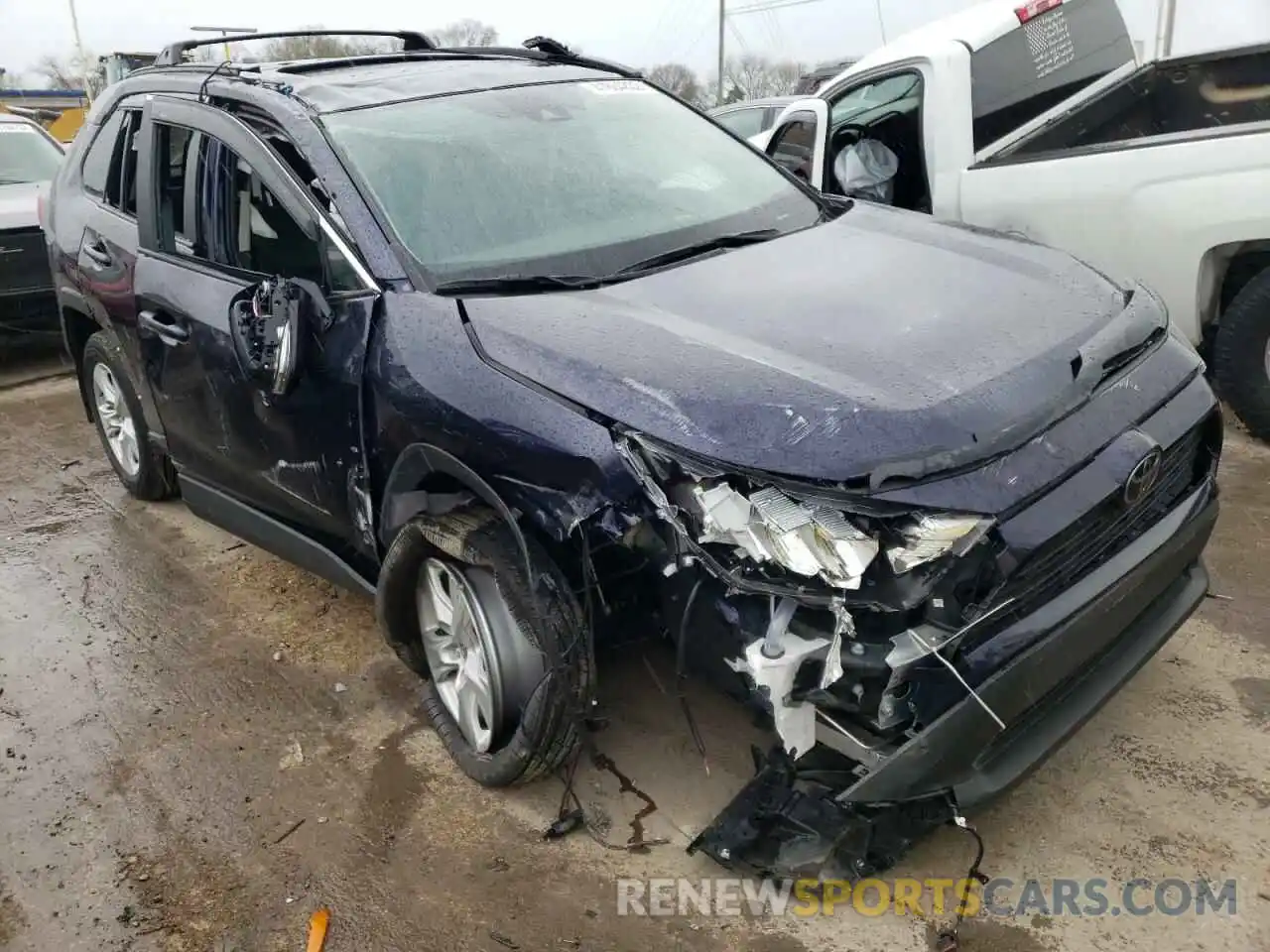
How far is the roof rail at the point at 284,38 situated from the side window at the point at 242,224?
76 centimetres

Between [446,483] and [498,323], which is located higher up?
[498,323]

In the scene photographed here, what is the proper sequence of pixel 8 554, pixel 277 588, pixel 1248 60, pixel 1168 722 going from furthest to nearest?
pixel 1248 60, pixel 8 554, pixel 277 588, pixel 1168 722

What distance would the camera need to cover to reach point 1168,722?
3053mm

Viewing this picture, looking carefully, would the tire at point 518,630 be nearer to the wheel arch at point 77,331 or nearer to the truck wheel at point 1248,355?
the wheel arch at point 77,331

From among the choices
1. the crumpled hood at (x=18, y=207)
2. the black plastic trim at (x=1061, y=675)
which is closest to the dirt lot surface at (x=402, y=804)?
the black plastic trim at (x=1061, y=675)

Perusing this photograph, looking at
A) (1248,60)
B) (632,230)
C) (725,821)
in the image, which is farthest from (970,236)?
(1248,60)

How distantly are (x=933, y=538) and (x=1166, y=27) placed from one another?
13142mm

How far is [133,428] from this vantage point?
15.8 ft

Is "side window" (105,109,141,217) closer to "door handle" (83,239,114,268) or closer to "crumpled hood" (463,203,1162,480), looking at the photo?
"door handle" (83,239,114,268)

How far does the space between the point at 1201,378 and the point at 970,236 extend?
2.77 feet

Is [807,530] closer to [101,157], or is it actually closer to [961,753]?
[961,753]

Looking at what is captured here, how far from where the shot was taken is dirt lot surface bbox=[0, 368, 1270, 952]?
2521 millimetres

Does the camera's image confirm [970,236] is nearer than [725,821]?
No

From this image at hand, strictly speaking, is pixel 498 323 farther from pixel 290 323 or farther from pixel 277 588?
pixel 277 588
